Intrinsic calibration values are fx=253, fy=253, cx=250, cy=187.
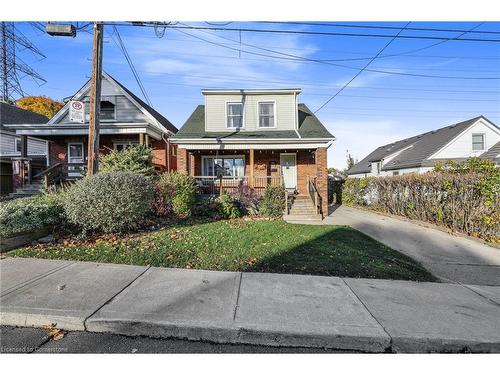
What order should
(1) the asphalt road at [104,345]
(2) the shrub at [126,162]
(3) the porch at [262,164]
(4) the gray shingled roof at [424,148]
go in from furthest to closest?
(4) the gray shingled roof at [424,148], (3) the porch at [262,164], (2) the shrub at [126,162], (1) the asphalt road at [104,345]

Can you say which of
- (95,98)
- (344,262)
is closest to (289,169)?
(95,98)

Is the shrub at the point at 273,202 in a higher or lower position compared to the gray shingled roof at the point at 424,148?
lower

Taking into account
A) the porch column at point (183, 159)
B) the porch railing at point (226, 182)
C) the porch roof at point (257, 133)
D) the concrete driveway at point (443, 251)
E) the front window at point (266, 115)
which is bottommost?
the concrete driveway at point (443, 251)

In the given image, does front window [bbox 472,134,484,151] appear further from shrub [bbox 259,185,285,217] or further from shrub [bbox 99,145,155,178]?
shrub [bbox 99,145,155,178]

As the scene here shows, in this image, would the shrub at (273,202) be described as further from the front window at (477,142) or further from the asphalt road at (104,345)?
the front window at (477,142)

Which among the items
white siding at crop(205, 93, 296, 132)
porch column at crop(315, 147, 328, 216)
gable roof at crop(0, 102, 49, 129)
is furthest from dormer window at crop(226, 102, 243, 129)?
gable roof at crop(0, 102, 49, 129)

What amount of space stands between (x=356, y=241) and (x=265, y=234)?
2460 millimetres

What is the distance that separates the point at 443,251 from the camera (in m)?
6.43

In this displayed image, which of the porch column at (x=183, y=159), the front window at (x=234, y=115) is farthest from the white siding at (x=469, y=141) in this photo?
the porch column at (x=183, y=159)

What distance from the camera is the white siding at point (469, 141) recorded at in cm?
2119

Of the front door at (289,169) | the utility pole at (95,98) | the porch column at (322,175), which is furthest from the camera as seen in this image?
the front door at (289,169)

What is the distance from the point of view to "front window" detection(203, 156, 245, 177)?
1510 cm

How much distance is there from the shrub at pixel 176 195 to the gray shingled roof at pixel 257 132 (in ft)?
13.4

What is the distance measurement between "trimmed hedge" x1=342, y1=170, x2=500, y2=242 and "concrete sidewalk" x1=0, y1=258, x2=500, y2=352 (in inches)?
170
